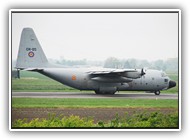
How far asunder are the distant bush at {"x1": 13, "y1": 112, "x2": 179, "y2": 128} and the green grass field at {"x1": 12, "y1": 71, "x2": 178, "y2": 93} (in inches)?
32.2

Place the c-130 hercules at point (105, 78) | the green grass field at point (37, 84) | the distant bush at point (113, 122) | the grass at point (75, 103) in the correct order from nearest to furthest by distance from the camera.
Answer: the distant bush at point (113, 122), the grass at point (75, 103), the green grass field at point (37, 84), the c-130 hercules at point (105, 78)

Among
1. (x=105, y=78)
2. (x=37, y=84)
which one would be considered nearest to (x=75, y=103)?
(x=37, y=84)

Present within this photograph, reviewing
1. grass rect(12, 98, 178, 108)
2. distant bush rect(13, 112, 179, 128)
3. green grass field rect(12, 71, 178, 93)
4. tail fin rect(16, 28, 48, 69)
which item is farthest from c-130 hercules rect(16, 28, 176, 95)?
distant bush rect(13, 112, 179, 128)

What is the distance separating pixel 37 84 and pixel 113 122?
3202 millimetres

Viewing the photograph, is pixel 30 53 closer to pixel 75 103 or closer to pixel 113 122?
pixel 75 103

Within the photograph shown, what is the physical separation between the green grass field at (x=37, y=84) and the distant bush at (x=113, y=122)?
32.2 inches

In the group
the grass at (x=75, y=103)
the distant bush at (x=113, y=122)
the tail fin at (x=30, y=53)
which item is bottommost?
the distant bush at (x=113, y=122)

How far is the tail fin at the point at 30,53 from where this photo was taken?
9.63 meters

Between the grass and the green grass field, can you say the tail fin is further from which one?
the grass

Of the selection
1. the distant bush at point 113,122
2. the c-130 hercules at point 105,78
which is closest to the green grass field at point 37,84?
the c-130 hercules at point 105,78

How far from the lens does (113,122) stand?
8859 millimetres

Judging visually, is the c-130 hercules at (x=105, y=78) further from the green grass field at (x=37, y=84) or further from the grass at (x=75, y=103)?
the grass at (x=75, y=103)
